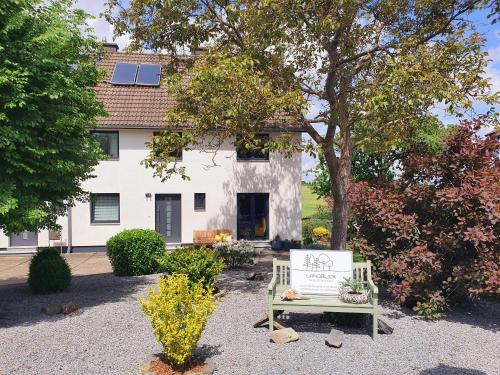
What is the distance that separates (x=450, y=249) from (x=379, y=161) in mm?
10993

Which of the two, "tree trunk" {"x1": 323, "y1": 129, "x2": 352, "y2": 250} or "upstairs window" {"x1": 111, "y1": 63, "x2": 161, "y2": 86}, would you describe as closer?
"tree trunk" {"x1": 323, "y1": 129, "x2": 352, "y2": 250}

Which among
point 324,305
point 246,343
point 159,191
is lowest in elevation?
point 246,343

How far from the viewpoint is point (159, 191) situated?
19.5 metres

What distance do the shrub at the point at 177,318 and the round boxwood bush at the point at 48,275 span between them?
5497mm

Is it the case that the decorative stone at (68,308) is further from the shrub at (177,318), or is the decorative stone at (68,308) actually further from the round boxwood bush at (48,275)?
the shrub at (177,318)

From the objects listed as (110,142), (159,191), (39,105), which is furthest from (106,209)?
(39,105)

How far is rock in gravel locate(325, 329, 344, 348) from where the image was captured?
22.1 ft

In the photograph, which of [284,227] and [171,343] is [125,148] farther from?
[171,343]

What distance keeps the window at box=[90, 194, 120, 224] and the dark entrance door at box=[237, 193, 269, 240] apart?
5.41 meters

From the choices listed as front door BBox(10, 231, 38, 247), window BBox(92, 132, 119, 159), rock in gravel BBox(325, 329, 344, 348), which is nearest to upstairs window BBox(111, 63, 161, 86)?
window BBox(92, 132, 119, 159)

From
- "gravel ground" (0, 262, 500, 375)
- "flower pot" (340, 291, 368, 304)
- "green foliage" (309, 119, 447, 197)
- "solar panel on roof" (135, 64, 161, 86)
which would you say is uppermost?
"solar panel on roof" (135, 64, 161, 86)

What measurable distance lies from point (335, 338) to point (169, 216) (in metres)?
13.9

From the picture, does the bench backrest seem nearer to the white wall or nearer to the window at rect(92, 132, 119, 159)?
the white wall

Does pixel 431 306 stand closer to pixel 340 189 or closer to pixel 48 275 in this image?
pixel 340 189
